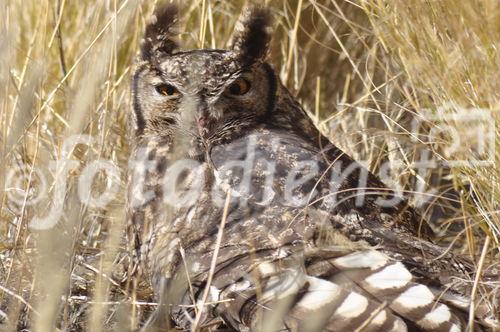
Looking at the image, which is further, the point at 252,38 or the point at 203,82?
the point at 252,38

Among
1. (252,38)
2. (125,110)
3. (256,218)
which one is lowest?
(256,218)

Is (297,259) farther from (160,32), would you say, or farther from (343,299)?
(160,32)

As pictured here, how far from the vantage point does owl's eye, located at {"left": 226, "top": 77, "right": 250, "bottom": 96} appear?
2.47 meters

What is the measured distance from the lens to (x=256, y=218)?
2189mm

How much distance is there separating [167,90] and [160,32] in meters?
0.22

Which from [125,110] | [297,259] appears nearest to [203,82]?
[297,259]

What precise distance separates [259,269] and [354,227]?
281 millimetres

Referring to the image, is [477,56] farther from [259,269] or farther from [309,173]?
[259,269]

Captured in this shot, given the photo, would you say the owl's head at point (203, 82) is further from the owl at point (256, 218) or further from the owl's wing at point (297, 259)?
the owl's wing at point (297, 259)

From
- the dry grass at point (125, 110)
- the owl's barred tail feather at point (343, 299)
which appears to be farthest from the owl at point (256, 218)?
the dry grass at point (125, 110)

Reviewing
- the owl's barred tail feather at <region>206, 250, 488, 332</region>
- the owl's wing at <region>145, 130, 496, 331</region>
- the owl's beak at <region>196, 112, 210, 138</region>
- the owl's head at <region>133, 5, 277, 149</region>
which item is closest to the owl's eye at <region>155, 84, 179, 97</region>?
the owl's head at <region>133, 5, 277, 149</region>

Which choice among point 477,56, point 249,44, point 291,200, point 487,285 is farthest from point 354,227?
point 249,44

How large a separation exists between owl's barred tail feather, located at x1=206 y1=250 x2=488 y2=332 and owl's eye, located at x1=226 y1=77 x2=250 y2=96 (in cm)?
63

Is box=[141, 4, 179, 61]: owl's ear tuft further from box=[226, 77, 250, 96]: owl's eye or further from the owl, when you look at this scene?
box=[226, 77, 250, 96]: owl's eye
